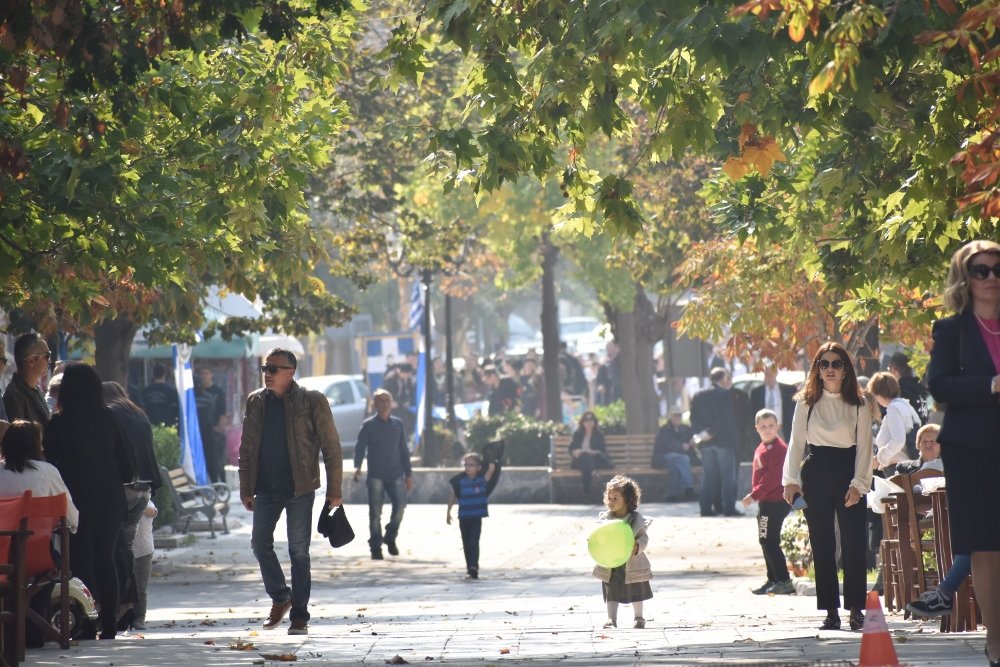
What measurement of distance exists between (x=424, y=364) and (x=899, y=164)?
21073mm

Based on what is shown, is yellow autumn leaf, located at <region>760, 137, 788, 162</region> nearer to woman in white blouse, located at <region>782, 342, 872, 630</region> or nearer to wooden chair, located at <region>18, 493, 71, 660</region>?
woman in white blouse, located at <region>782, 342, 872, 630</region>

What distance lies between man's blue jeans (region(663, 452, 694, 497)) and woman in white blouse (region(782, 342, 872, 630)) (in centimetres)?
1677

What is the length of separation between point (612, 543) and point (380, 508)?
8.58 metres

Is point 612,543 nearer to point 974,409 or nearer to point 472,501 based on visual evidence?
point 974,409

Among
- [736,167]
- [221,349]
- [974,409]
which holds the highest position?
[736,167]

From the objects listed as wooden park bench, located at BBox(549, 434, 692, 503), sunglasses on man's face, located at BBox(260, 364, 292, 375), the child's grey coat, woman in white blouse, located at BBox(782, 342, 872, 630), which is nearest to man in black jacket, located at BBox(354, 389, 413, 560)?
wooden park bench, located at BBox(549, 434, 692, 503)

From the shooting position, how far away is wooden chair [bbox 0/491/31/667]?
957cm

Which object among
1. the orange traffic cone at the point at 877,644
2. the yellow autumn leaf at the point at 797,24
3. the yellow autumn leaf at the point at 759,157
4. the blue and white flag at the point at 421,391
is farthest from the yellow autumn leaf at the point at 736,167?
the blue and white flag at the point at 421,391

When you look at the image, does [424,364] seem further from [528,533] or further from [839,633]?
[839,633]

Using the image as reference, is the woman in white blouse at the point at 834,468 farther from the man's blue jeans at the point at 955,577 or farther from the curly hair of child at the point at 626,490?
the curly hair of child at the point at 626,490

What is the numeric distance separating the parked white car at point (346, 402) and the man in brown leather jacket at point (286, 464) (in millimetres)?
30634

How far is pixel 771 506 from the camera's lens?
A: 49.6 feet

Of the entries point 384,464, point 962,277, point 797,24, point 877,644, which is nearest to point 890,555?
point 877,644

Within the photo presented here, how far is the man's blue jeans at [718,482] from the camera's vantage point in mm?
25156
